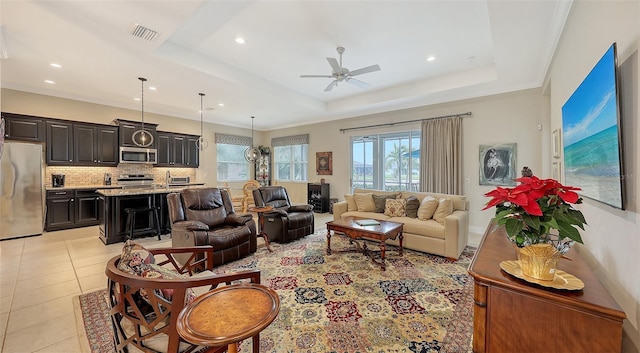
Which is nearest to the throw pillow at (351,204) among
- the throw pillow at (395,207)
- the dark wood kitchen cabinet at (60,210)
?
the throw pillow at (395,207)

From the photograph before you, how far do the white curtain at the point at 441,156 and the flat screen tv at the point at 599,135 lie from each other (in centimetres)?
332

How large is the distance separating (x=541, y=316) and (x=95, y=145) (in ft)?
25.2

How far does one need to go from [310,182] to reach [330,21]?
540 centimetres

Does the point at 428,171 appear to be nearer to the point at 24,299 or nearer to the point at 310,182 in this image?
the point at 310,182

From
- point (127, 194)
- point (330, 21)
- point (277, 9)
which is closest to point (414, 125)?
point (330, 21)

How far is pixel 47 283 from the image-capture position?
278 centimetres

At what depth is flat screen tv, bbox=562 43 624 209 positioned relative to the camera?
1150 millimetres

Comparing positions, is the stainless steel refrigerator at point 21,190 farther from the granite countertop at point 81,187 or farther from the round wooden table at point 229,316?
the round wooden table at point 229,316

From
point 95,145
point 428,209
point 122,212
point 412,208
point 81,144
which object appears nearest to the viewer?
point 428,209

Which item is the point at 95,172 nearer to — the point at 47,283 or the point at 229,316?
the point at 47,283

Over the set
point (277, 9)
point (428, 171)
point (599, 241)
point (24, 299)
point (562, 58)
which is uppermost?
point (277, 9)

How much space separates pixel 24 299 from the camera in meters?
2.43

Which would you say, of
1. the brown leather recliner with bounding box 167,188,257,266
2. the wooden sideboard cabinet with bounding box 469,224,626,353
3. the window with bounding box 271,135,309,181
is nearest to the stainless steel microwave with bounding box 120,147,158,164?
the brown leather recliner with bounding box 167,188,257,266

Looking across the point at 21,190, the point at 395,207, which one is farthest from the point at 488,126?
the point at 21,190
